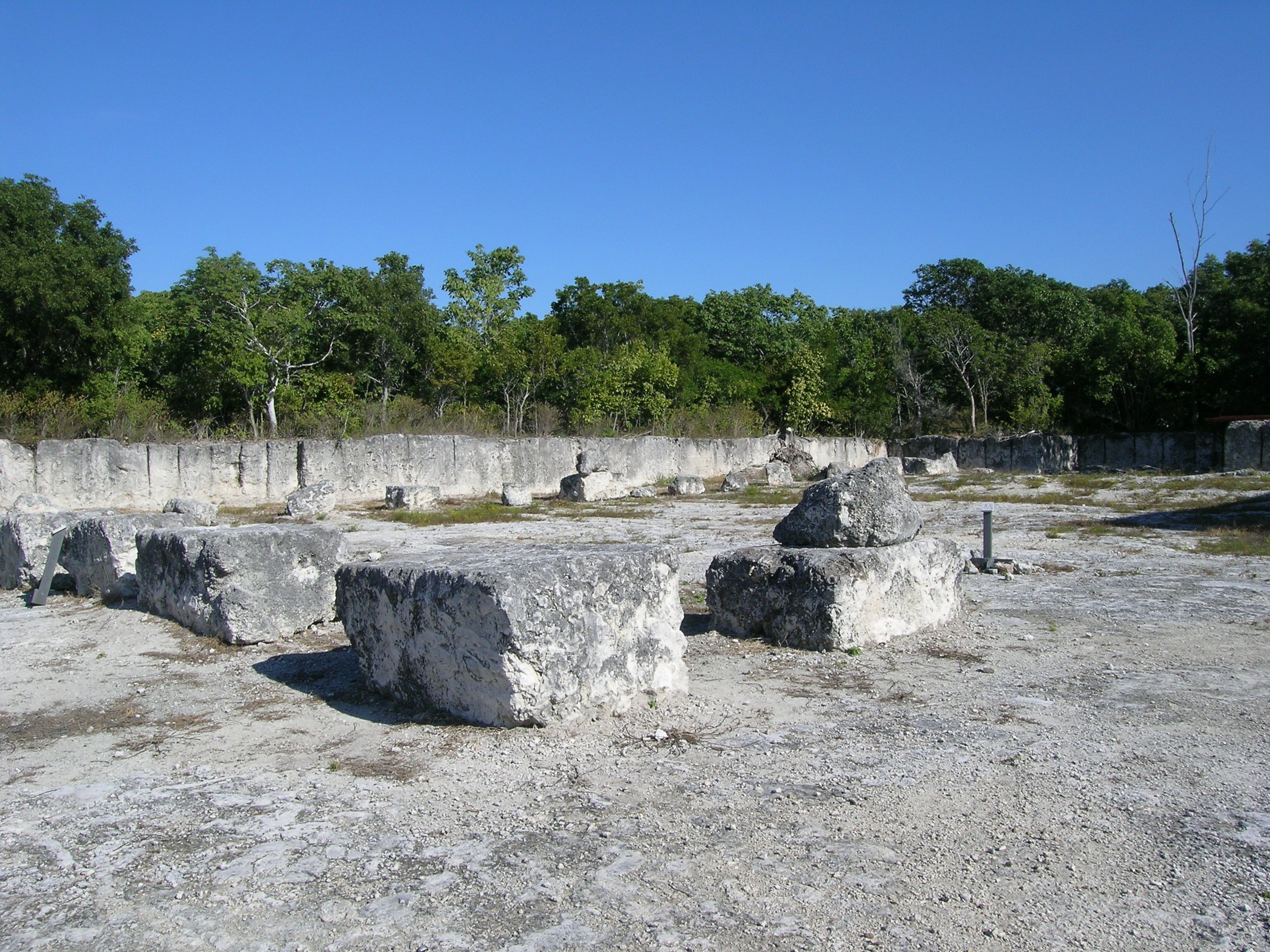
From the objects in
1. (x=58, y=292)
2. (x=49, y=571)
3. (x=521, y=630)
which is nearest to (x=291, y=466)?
(x=58, y=292)

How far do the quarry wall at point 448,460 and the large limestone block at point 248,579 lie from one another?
38.0 ft

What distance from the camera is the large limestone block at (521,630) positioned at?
3.99 metres

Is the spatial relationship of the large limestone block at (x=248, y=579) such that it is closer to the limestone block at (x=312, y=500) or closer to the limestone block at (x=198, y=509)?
the limestone block at (x=198, y=509)

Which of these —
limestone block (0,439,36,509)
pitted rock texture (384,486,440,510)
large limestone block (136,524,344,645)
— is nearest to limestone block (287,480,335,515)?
pitted rock texture (384,486,440,510)

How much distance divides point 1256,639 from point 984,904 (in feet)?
14.3

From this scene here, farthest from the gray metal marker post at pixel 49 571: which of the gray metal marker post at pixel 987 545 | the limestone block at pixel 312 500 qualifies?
the limestone block at pixel 312 500

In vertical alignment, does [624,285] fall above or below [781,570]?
above

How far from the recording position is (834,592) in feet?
18.5

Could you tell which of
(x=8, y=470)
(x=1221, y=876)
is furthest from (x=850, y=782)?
(x=8, y=470)

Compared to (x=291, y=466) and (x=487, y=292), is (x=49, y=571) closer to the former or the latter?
(x=291, y=466)

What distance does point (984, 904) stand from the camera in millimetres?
2605

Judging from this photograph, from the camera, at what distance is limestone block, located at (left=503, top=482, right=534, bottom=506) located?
18391mm

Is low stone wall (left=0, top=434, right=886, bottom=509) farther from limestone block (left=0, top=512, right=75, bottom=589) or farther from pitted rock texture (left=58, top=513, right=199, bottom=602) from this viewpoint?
pitted rock texture (left=58, top=513, right=199, bottom=602)

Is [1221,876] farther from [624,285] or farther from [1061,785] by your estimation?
[624,285]
